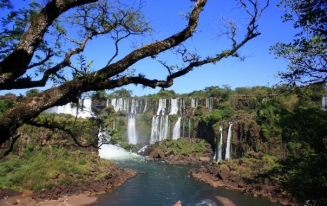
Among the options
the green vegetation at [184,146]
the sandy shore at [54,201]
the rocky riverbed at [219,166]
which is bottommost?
the sandy shore at [54,201]

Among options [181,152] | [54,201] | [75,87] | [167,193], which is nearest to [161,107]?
[181,152]

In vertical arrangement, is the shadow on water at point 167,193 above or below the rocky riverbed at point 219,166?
below

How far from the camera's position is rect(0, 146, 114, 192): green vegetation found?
26.0 metres

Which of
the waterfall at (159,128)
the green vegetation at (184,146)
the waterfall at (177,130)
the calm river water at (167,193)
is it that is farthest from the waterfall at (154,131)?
the calm river water at (167,193)

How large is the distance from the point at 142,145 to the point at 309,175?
47.4 metres

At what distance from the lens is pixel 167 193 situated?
26078 mm

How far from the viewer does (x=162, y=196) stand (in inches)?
992

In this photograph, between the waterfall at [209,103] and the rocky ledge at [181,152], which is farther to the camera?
the waterfall at [209,103]

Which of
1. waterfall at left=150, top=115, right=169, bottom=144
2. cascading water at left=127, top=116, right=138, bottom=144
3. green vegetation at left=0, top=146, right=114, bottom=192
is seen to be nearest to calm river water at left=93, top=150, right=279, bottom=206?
green vegetation at left=0, top=146, right=114, bottom=192

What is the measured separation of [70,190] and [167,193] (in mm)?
8258

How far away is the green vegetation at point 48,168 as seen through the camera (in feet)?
85.5

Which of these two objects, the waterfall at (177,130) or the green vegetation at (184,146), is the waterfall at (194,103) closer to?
the waterfall at (177,130)

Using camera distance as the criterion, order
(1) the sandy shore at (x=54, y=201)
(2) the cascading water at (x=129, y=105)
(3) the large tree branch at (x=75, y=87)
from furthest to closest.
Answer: (2) the cascading water at (x=129, y=105), (1) the sandy shore at (x=54, y=201), (3) the large tree branch at (x=75, y=87)

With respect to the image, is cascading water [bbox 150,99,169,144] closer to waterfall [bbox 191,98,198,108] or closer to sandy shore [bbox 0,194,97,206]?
waterfall [bbox 191,98,198,108]
